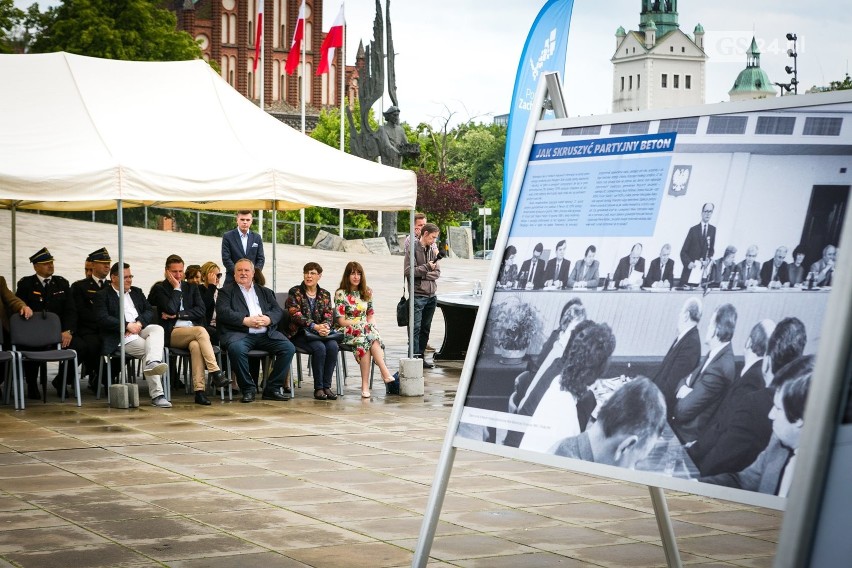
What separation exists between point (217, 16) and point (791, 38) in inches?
1906

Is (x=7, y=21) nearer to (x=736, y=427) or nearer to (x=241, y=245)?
(x=241, y=245)

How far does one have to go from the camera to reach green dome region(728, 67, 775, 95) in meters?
134

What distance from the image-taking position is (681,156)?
3916 mm

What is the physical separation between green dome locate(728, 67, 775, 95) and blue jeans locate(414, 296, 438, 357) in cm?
12563

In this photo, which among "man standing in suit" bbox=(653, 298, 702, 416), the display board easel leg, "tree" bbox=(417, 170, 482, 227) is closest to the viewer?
"man standing in suit" bbox=(653, 298, 702, 416)

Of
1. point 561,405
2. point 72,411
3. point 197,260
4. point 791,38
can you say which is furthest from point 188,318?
point 791,38

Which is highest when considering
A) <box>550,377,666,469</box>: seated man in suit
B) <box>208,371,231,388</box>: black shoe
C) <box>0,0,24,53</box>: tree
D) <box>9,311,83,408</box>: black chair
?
<box>0,0,24,53</box>: tree

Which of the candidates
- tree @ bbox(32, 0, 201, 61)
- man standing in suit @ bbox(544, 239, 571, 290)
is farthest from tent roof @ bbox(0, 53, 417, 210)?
tree @ bbox(32, 0, 201, 61)

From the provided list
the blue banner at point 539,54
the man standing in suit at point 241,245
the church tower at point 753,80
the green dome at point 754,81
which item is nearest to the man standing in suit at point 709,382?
the blue banner at point 539,54

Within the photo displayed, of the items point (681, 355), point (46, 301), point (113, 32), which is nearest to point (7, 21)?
point (113, 32)

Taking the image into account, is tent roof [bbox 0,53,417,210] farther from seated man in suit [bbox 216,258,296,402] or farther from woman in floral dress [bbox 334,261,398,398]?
seated man in suit [bbox 216,258,296,402]

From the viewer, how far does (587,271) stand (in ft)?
13.4

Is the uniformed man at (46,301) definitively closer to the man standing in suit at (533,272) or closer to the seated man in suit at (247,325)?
the seated man in suit at (247,325)

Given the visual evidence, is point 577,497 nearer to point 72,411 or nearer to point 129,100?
point 72,411
